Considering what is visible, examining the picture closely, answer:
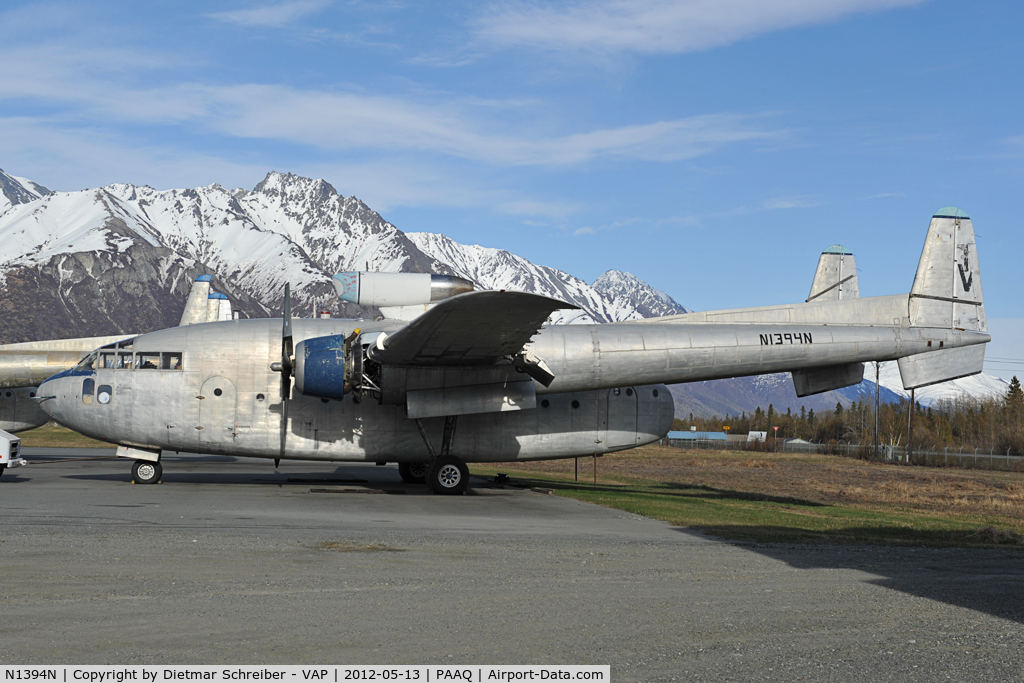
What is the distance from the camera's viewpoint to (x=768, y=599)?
9.43 m

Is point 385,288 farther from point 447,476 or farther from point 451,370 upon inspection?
point 447,476

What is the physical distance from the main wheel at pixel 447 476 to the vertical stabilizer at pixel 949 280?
1370 cm

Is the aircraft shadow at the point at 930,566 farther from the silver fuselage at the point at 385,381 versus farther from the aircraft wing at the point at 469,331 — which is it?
the silver fuselage at the point at 385,381

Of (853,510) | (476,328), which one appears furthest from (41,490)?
(853,510)

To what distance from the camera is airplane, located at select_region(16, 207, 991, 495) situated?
20812 mm

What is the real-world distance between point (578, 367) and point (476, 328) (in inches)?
165

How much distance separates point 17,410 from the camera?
35500 millimetres

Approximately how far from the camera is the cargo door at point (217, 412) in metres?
21.3

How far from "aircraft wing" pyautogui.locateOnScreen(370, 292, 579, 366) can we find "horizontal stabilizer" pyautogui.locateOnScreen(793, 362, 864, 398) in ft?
30.6

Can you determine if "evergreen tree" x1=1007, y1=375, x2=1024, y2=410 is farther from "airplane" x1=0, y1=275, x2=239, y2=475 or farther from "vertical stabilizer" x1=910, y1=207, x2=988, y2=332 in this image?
"airplane" x1=0, y1=275, x2=239, y2=475

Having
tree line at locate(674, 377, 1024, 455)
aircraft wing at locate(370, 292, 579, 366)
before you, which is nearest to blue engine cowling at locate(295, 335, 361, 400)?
aircraft wing at locate(370, 292, 579, 366)

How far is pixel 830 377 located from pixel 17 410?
33.0m

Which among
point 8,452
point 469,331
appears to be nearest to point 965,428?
point 469,331

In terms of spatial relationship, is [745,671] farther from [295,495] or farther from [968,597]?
[295,495]
